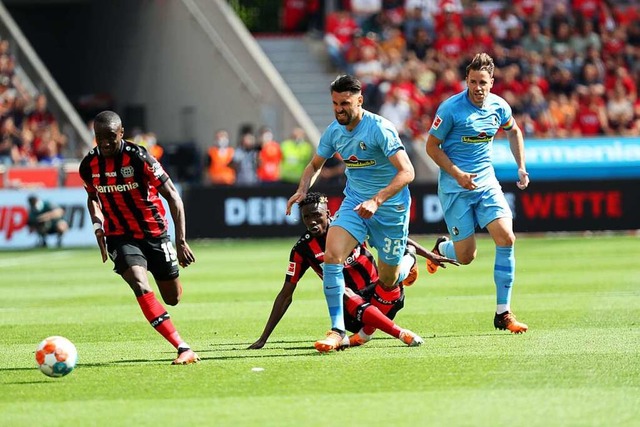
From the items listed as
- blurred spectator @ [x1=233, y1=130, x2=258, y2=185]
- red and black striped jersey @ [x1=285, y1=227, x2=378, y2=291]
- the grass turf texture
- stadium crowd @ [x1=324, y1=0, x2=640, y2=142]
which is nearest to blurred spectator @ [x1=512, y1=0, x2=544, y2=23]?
stadium crowd @ [x1=324, y1=0, x2=640, y2=142]

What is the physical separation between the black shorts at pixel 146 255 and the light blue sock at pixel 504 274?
9.58ft

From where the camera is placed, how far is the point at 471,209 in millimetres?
11703

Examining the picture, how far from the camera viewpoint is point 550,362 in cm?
921

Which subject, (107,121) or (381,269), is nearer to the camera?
(107,121)

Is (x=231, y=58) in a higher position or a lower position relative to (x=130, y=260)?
higher

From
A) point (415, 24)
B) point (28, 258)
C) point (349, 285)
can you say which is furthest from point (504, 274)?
point (415, 24)

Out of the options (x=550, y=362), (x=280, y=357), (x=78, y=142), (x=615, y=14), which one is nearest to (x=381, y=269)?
(x=280, y=357)

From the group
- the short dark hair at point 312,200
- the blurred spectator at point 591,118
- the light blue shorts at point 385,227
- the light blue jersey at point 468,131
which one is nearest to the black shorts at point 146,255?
the short dark hair at point 312,200

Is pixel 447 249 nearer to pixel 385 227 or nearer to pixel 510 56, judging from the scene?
pixel 385 227

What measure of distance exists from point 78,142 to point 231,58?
449 cm

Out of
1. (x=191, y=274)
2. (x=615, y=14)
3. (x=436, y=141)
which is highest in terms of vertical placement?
(x=615, y=14)

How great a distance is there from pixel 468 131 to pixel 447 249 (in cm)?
156

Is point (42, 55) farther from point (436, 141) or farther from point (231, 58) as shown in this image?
point (436, 141)

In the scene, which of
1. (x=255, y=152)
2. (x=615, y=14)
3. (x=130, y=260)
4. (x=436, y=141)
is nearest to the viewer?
(x=130, y=260)
